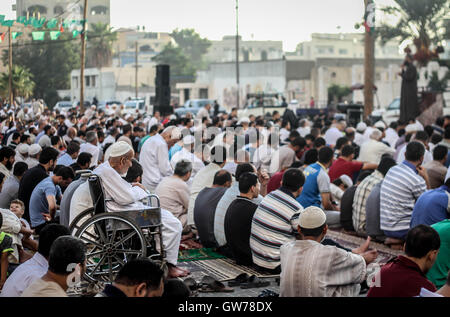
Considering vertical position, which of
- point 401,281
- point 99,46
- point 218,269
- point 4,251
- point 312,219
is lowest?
point 218,269

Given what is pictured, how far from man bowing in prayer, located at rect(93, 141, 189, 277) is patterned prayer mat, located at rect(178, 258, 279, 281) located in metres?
0.32

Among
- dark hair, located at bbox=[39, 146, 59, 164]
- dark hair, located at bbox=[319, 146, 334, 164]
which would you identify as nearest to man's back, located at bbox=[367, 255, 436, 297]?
dark hair, located at bbox=[319, 146, 334, 164]

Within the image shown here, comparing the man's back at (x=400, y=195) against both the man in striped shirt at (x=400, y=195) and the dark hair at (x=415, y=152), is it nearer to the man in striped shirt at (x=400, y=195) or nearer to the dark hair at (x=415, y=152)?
the man in striped shirt at (x=400, y=195)

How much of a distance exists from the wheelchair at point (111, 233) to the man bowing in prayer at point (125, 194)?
0.55 ft

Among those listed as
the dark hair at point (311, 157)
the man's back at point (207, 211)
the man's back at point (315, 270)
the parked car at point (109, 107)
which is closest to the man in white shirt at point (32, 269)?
the man's back at point (315, 270)

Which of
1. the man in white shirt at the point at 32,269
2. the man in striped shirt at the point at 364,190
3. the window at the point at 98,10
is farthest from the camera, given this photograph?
the window at the point at 98,10

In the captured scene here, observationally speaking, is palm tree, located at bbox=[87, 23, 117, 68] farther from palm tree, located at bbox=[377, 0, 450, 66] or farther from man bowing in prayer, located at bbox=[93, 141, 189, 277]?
man bowing in prayer, located at bbox=[93, 141, 189, 277]

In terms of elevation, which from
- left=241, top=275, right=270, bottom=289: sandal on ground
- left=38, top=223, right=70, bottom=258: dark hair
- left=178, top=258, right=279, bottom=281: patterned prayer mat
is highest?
left=38, top=223, right=70, bottom=258: dark hair

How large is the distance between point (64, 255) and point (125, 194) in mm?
2617

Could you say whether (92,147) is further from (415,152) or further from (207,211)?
(415,152)

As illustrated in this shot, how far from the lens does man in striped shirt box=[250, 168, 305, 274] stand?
23.4 feet

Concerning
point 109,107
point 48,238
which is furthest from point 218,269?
point 109,107

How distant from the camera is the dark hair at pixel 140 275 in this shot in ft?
12.6

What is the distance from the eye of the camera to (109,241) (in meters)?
6.82
